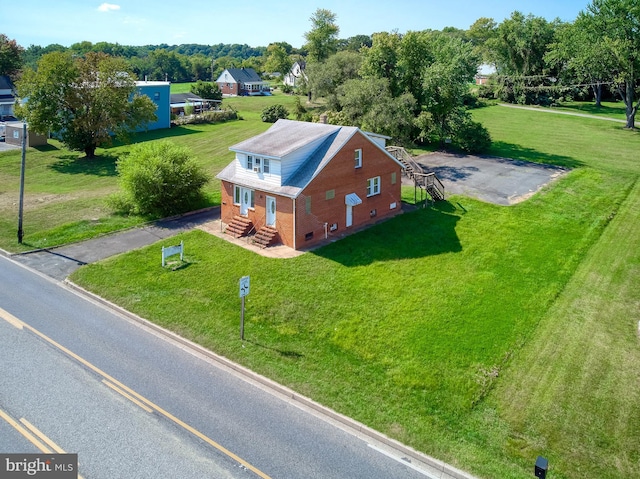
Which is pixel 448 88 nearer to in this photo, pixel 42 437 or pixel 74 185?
pixel 74 185

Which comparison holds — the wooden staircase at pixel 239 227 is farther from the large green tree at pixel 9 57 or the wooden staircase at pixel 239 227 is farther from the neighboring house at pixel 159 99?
the large green tree at pixel 9 57

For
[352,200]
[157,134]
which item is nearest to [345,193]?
[352,200]

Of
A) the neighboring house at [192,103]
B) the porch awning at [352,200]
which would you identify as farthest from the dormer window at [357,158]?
A: the neighboring house at [192,103]

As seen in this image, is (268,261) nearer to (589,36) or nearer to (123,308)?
(123,308)

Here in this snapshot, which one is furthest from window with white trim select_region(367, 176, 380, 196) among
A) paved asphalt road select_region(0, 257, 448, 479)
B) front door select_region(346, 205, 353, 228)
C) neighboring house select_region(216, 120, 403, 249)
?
paved asphalt road select_region(0, 257, 448, 479)

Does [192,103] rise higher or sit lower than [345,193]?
higher

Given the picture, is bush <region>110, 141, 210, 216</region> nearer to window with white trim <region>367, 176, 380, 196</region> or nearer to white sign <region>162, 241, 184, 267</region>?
white sign <region>162, 241, 184, 267</region>
